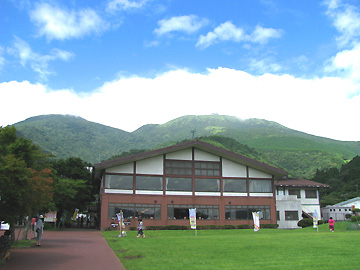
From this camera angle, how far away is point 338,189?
69.8 meters

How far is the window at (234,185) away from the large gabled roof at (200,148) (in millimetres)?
1951

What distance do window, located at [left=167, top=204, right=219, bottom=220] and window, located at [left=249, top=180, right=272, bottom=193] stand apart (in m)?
4.38

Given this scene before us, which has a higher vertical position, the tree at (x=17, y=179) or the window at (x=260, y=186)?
the window at (x=260, y=186)

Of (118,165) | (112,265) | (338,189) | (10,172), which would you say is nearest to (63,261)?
(112,265)

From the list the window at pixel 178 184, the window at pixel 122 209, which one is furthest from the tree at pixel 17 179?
the window at pixel 178 184

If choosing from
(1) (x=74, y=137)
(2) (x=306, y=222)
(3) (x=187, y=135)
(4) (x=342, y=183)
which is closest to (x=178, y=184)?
(2) (x=306, y=222)

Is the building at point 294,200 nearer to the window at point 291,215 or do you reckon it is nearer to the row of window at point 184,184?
the window at point 291,215

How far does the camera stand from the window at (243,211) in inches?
1449

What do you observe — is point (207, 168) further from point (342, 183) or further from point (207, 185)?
point (342, 183)

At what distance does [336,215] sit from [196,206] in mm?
21198

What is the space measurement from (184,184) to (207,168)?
113 inches

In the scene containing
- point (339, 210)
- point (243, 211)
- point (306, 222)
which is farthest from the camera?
point (339, 210)

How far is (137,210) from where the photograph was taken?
113 ft

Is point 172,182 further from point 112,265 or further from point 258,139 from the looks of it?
point 258,139
